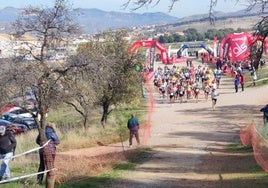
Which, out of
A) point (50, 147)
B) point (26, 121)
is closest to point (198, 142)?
point (50, 147)

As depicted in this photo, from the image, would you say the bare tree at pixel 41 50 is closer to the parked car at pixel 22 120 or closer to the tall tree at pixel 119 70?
the tall tree at pixel 119 70

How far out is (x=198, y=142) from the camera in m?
23.5

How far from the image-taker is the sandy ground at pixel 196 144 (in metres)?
15.0

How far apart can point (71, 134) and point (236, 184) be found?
560 inches

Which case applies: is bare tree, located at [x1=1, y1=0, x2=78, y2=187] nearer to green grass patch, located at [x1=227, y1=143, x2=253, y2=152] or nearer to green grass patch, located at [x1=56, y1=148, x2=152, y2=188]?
green grass patch, located at [x1=56, y1=148, x2=152, y2=188]

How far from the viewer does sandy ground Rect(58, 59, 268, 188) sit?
14992 mm

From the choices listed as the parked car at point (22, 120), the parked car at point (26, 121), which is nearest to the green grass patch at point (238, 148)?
the parked car at point (22, 120)

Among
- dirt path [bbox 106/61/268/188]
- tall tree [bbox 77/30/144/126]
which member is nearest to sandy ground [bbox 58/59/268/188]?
dirt path [bbox 106/61/268/188]

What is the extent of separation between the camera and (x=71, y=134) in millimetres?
27094

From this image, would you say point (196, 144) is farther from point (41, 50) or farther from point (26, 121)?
point (26, 121)

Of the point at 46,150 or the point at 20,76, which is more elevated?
the point at 20,76

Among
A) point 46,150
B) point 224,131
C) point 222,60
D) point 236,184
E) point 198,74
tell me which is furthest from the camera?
point 222,60

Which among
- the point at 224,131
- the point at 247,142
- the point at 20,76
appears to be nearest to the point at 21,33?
the point at 20,76

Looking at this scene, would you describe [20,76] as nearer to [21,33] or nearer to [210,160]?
[21,33]
